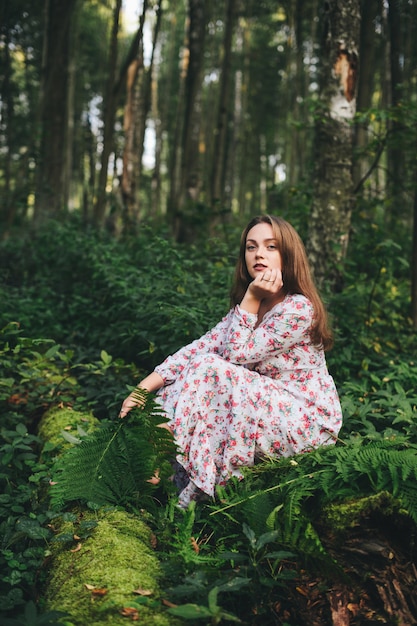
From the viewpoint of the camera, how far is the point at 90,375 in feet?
14.6

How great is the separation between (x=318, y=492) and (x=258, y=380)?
749 mm

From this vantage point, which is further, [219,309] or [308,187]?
[308,187]

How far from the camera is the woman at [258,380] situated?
9.41ft

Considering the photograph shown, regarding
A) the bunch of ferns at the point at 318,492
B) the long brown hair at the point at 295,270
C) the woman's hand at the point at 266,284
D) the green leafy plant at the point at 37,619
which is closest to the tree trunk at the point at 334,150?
the long brown hair at the point at 295,270

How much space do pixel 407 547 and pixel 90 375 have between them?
2928 mm

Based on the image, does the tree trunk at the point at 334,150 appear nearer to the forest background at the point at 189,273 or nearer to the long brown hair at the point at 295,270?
the forest background at the point at 189,273

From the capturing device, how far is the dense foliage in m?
2.16

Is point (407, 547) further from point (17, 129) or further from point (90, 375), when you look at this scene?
point (17, 129)

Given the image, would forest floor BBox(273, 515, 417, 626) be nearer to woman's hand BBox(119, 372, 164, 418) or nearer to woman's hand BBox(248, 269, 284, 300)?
woman's hand BBox(119, 372, 164, 418)

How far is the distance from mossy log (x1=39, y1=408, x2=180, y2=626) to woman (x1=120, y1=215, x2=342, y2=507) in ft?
1.57

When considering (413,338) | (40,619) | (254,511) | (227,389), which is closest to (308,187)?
(413,338)

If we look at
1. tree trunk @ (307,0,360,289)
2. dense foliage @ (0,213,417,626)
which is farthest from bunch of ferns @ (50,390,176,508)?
tree trunk @ (307,0,360,289)

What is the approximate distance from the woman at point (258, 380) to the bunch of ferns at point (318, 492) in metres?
0.25

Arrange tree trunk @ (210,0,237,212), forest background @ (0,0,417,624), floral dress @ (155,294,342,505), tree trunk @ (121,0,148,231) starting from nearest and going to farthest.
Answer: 1. floral dress @ (155,294,342,505)
2. forest background @ (0,0,417,624)
3. tree trunk @ (121,0,148,231)
4. tree trunk @ (210,0,237,212)
